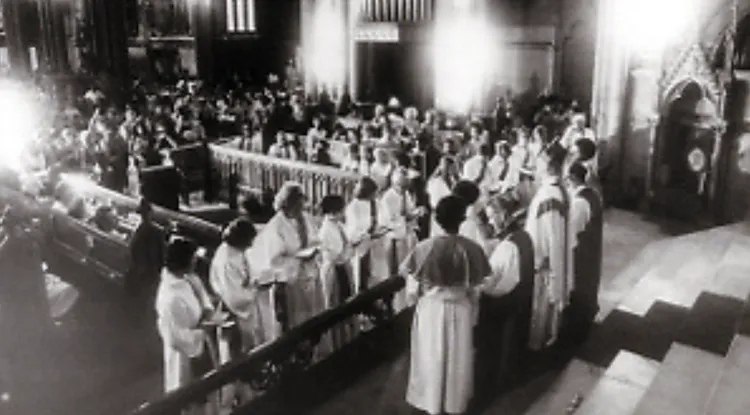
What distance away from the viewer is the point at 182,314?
5.30 metres

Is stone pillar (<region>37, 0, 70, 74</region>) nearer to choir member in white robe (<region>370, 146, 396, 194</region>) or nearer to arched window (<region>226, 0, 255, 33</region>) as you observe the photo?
arched window (<region>226, 0, 255, 33</region>)

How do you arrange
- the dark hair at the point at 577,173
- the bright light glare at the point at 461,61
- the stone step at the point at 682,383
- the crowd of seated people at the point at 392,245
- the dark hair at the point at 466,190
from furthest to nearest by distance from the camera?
the bright light glare at the point at 461,61 < the dark hair at the point at 577,173 < the dark hair at the point at 466,190 < the crowd of seated people at the point at 392,245 < the stone step at the point at 682,383

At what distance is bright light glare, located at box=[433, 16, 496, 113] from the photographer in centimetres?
1708

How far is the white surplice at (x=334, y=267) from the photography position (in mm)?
7211

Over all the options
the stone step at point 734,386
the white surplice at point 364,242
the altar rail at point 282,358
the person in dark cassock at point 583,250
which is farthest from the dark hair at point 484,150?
the stone step at point 734,386

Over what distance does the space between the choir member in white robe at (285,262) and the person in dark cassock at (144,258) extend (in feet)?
5.50

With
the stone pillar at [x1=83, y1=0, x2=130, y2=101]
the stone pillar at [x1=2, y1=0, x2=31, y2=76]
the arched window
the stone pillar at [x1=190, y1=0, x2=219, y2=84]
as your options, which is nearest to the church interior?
the stone pillar at [x1=2, y1=0, x2=31, y2=76]

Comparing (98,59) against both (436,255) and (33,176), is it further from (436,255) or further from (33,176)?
(436,255)

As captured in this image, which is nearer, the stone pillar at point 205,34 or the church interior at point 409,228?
the church interior at point 409,228

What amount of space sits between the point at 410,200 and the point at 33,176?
646 cm

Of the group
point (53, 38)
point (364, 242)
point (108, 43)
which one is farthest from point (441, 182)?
point (53, 38)

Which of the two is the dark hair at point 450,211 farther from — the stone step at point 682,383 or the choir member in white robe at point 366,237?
the choir member in white robe at point 366,237

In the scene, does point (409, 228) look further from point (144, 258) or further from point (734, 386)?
point (734, 386)

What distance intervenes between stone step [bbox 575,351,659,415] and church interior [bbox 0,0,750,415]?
3 cm
